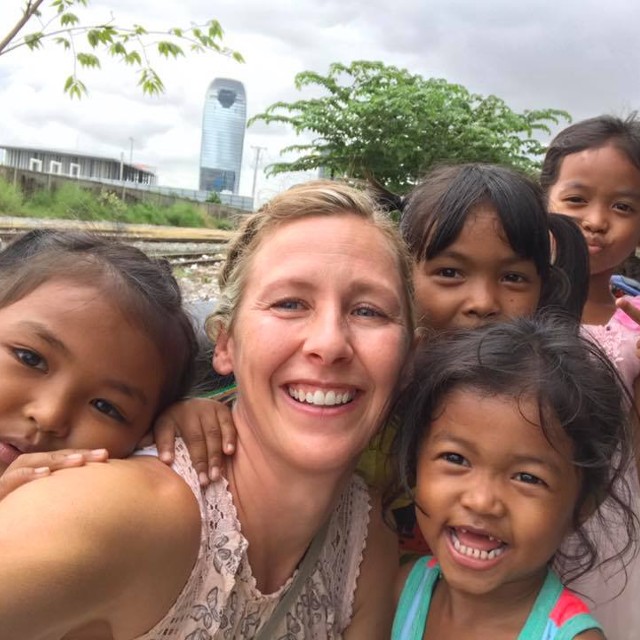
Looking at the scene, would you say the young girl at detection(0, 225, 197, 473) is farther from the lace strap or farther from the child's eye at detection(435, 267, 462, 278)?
the child's eye at detection(435, 267, 462, 278)

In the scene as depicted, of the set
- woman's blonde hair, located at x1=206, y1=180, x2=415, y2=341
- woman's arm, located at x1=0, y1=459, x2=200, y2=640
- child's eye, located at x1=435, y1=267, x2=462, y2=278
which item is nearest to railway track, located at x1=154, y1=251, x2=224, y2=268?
child's eye, located at x1=435, y1=267, x2=462, y2=278

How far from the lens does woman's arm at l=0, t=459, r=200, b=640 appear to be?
1.07m

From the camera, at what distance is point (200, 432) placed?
1.71m

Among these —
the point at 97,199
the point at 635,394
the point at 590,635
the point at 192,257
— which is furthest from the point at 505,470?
the point at 192,257

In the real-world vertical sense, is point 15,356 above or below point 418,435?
above

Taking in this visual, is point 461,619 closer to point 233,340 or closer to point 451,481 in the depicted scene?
point 451,481

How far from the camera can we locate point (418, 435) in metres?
1.92

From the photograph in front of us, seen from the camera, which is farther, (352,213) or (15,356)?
(352,213)

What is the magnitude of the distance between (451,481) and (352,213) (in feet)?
2.49

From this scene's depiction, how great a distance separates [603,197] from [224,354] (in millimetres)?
2071

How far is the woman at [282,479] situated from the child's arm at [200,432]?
0.12ft

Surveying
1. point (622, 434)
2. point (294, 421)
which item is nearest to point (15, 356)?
point (294, 421)

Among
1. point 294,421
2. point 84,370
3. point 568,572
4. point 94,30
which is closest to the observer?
point 294,421

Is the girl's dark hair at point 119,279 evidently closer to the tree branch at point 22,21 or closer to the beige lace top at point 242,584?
the beige lace top at point 242,584
